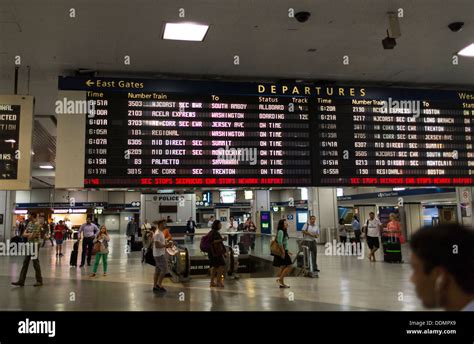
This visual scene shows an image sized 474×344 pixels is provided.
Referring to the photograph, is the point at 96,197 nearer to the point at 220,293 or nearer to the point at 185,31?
the point at 220,293

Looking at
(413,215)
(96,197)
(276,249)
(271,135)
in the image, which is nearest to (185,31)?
(271,135)

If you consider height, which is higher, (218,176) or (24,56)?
(24,56)

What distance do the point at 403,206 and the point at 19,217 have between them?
118ft

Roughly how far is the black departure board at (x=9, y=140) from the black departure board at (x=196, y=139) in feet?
4.05

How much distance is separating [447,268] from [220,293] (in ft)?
25.7

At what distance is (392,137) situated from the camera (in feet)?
26.7

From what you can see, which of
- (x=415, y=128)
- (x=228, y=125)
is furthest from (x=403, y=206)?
(x=228, y=125)

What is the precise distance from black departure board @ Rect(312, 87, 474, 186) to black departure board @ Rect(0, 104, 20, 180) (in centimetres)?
526

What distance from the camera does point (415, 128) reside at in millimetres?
8234

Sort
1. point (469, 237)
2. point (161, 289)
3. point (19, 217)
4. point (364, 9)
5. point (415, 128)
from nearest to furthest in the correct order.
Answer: point (469, 237) < point (364, 9) < point (415, 128) < point (161, 289) < point (19, 217)

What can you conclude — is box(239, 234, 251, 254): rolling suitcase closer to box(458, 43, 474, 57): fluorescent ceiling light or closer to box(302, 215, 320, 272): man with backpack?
box(302, 215, 320, 272): man with backpack

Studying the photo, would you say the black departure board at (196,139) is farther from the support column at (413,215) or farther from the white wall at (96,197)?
the white wall at (96,197)

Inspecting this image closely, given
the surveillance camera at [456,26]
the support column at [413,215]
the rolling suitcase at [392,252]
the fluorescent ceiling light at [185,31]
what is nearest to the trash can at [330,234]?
the rolling suitcase at [392,252]
